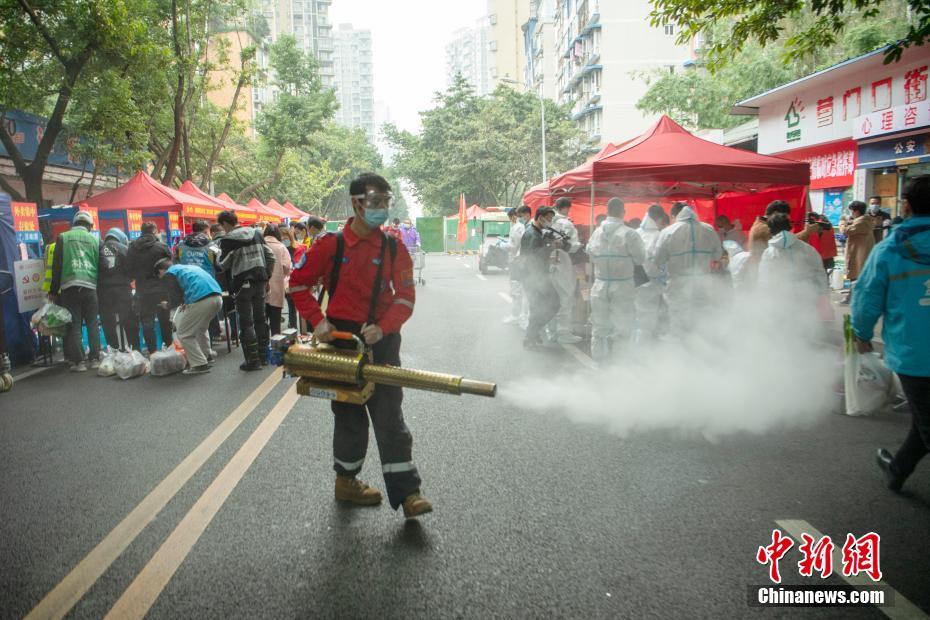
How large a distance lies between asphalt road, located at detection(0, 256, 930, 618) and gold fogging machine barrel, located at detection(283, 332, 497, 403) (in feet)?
2.47

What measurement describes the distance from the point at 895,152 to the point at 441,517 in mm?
14845

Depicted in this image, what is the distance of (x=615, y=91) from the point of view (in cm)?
5569

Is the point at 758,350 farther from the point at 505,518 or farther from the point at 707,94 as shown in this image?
the point at 707,94

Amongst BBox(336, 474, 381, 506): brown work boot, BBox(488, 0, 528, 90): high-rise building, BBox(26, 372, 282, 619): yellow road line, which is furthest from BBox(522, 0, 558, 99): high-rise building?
BBox(336, 474, 381, 506): brown work boot

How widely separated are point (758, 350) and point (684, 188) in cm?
561

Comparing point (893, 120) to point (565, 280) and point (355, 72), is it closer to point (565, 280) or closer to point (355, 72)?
point (565, 280)

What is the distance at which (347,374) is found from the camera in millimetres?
3271

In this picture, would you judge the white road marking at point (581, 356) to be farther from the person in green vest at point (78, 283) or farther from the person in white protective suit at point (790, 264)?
the person in green vest at point (78, 283)

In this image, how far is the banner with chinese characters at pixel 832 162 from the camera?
A: 1596 centimetres

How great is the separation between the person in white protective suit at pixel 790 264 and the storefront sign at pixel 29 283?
359 inches

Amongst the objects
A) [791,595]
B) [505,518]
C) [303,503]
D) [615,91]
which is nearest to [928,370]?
[791,595]

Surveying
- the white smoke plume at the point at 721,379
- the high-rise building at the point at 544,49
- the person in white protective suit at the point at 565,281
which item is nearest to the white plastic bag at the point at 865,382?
the white smoke plume at the point at 721,379

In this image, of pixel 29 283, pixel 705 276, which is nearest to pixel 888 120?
pixel 705 276

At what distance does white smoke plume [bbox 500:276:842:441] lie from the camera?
5.37 m
